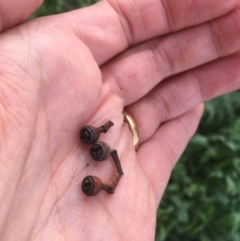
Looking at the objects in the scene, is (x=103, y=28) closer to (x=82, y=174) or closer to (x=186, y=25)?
(x=186, y=25)

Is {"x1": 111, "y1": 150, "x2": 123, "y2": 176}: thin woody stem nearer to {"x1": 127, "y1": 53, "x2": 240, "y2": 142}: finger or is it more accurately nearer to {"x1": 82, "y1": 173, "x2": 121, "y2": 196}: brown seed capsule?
{"x1": 82, "y1": 173, "x2": 121, "y2": 196}: brown seed capsule

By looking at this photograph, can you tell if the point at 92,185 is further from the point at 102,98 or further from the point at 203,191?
the point at 203,191

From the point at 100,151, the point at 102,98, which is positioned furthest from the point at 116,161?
the point at 102,98

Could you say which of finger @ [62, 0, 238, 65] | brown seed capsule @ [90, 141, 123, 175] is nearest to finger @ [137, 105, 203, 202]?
brown seed capsule @ [90, 141, 123, 175]

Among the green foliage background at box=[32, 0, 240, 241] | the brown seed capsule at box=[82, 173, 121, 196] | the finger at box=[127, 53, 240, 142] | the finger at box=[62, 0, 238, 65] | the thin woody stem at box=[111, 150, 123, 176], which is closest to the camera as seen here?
the brown seed capsule at box=[82, 173, 121, 196]

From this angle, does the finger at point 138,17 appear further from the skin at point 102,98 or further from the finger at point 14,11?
the finger at point 14,11

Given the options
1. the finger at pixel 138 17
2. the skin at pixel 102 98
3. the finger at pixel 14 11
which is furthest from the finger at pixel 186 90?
the finger at pixel 14 11

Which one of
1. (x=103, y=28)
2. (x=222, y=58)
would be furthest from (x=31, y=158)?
(x=222, y=58)
